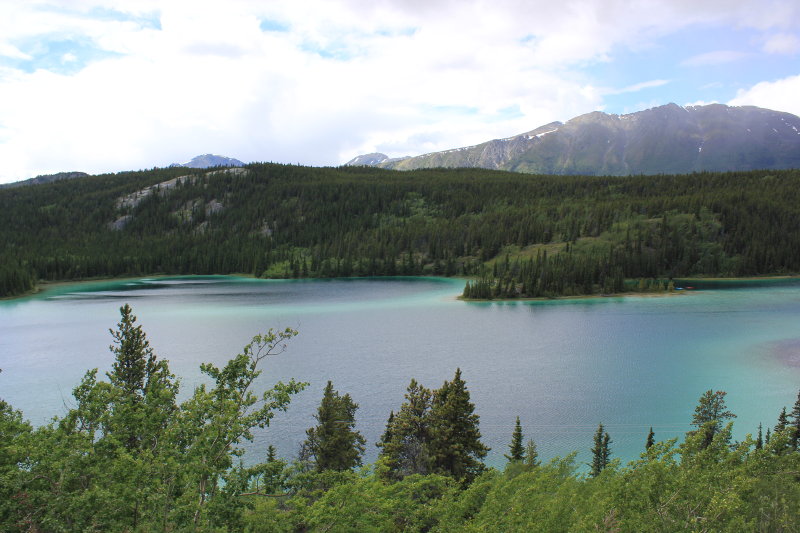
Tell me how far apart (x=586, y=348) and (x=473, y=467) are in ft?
109

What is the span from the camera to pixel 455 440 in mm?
25547

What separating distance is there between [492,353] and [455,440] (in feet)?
90.9

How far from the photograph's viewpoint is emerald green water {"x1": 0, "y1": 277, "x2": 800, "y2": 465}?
113 ft

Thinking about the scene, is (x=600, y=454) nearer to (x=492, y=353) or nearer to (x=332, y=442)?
(x=332, y=442)

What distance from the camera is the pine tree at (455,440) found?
25.1m

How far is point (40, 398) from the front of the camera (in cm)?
3903

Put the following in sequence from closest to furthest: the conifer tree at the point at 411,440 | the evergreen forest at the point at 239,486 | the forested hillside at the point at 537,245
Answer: the evergreen forest at the point at 239,486 < the conifer tree at the point at 411,440 < the forested hillside at the point at 537,245

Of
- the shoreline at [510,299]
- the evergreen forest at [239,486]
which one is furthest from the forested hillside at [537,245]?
the evergreen forest at [239,486]

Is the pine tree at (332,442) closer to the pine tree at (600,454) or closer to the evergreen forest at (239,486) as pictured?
the evergreen forest at (239,486)

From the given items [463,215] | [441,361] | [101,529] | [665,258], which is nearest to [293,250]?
[463,215]

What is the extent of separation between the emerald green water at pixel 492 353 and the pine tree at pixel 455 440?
11.8ft

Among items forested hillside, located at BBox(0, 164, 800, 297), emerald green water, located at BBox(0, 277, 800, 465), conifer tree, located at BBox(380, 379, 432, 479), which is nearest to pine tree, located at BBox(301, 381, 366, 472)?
conifer tree, located at BBox(380, 379, 432, 479)

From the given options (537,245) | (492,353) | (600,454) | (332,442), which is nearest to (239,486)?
(332,442)

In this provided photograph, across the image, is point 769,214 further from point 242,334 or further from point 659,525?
point 659,525
